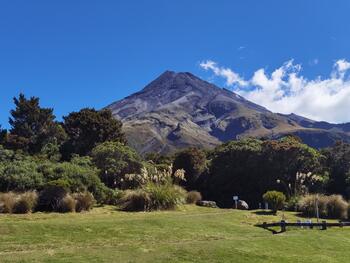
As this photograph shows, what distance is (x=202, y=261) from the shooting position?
1302cm

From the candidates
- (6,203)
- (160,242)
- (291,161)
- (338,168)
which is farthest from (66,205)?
(338,168)

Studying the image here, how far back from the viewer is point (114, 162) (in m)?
34.9

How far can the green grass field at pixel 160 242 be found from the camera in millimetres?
13117

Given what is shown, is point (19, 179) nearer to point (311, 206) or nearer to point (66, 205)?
point (66, 205)

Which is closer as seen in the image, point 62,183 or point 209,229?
point 209,229

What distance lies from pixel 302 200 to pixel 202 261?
57.2ft

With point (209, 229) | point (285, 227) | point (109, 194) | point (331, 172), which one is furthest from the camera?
point (331, 172)

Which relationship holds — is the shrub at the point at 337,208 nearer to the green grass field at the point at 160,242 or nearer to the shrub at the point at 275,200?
the shrub at the point at 275,200

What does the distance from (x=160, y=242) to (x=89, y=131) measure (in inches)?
1140

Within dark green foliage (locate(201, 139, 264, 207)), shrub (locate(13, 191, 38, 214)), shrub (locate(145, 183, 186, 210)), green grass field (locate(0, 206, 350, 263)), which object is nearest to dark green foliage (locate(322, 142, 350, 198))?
dark green foliage (locate(201, 139, 264, 207))

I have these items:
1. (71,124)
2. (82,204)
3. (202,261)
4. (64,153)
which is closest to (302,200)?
(82,204)

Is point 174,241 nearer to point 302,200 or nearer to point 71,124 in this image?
point 302,200

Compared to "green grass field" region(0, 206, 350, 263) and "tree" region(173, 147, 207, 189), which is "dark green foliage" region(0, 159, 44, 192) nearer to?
"green grass field" region(0, 206, 350, 263)

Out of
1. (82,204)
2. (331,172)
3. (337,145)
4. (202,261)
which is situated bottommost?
(202,261)
